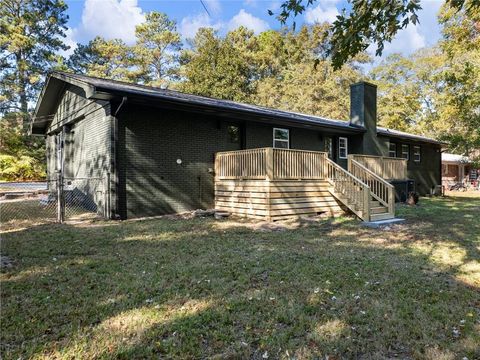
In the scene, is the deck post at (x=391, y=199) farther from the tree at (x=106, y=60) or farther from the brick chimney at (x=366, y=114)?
the tree at (x=106, y=60)

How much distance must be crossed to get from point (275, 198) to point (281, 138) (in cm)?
454

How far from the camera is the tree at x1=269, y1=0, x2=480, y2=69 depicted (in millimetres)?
3674

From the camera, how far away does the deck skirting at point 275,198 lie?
923cm

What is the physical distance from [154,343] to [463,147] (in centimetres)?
2056

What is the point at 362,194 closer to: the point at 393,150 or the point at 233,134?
the point at 233,134

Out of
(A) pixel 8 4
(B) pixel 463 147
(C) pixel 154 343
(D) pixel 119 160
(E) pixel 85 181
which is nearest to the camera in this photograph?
(C) pixel 154 343

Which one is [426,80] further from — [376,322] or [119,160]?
[376,322]

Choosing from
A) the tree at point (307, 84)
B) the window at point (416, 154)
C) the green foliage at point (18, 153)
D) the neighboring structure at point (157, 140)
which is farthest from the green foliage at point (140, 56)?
the window at point (416, 154)

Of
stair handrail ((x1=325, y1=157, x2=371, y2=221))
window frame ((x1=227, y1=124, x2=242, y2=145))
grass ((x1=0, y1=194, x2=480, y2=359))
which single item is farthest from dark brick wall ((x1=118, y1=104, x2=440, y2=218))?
stair handrail ((x1=325, y1=157, x2=371, y2=221))

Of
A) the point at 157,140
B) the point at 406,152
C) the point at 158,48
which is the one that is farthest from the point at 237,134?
the point at 158,48

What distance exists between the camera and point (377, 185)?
36.3 feet

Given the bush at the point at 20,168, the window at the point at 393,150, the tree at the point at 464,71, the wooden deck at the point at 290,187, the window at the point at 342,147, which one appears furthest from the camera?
the bush at the point at 20,168

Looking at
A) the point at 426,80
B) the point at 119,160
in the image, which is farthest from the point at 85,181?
the point at 426,80

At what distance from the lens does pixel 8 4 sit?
27.5 meters
